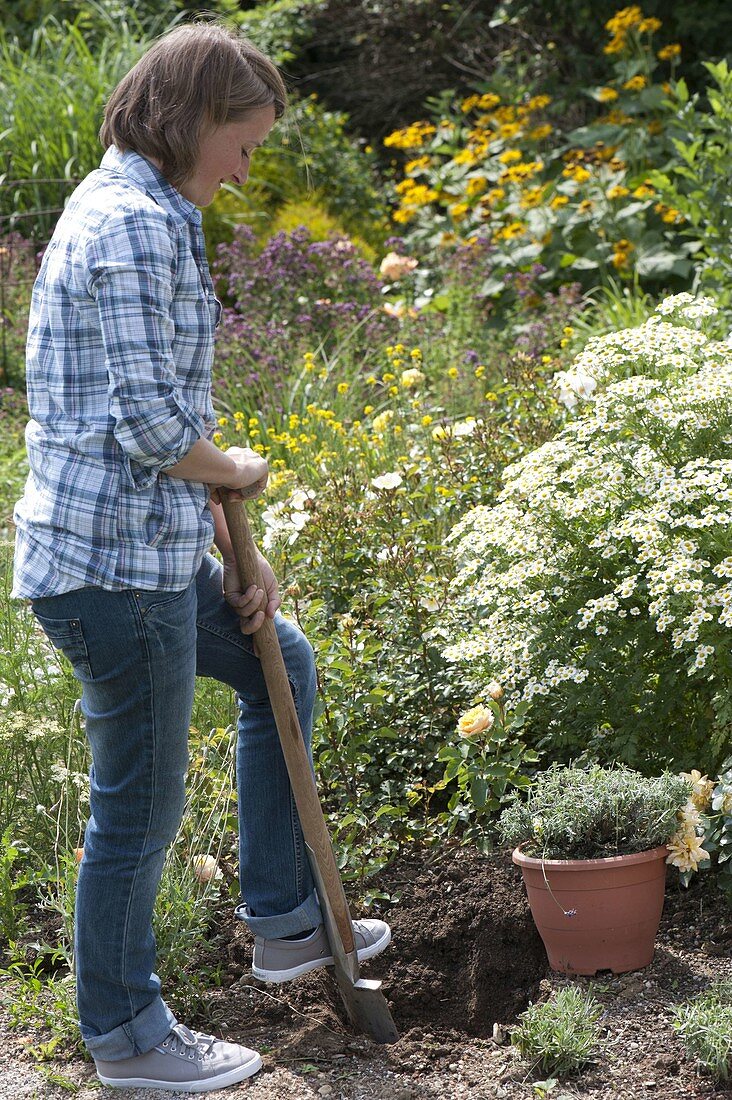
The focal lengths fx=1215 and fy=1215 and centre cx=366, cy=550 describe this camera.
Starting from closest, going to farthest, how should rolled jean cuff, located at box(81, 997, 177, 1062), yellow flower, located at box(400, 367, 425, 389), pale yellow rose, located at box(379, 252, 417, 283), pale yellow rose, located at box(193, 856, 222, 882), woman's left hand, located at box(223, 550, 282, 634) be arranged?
rolled jean cuff, located at box(81, 997, 177, 1062) < woman's left hand, located at box(223, 550, 282, 634) < pale yellow rose, located at box(193, 856, 222, 882) < yellow flower, located at box(400, 367, 425, 389) < pale yellow rose, located at box(379, 252, 417, 283)

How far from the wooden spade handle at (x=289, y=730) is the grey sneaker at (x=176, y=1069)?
36 cm

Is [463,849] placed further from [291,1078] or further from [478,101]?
[478,101]

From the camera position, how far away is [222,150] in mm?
2090

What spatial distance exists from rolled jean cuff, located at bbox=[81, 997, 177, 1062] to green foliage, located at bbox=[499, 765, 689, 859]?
835mm

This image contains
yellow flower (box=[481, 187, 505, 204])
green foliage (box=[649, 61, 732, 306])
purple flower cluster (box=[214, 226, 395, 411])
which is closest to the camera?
green foliage (box=[649, 61, 732, 306])

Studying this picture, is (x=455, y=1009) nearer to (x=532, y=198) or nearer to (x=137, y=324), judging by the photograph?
(x=137, y=324)

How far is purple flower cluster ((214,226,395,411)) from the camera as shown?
6.17 metres

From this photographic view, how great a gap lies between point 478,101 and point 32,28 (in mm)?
4036

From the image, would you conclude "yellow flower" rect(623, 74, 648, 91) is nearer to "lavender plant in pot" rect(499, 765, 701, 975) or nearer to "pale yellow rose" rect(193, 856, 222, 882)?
"lavender plant in pot" rect(499, 765, 701, 975)

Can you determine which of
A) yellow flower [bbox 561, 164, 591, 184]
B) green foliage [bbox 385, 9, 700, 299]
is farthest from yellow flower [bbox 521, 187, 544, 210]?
yellow flower [bbox 561, 164, 591, 184]

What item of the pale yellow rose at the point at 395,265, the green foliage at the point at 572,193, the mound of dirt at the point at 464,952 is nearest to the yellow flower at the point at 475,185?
the green foliage at the point at 572,193

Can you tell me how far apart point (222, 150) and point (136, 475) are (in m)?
0.58

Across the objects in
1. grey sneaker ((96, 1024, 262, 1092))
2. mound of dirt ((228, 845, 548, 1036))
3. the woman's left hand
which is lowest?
mound of dirt ((228, 845, 548, 1036))

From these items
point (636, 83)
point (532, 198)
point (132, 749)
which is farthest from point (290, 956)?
point (636, 83)
